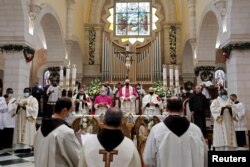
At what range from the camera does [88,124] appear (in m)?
8.19

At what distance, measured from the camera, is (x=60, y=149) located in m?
3.43

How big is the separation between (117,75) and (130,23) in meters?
3.85

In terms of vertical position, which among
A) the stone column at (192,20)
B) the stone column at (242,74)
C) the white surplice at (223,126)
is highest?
the stone column at (192,20)

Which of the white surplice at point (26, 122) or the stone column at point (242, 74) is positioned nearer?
the white surplice at point (26, 122)

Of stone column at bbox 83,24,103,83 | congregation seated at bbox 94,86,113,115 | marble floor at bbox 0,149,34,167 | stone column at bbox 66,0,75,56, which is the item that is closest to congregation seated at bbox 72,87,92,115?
congregation seated at bbox 94,86,113,115

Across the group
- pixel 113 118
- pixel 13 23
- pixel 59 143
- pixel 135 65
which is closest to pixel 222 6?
pixel 13 23

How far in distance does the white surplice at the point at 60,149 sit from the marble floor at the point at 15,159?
365 centimetres

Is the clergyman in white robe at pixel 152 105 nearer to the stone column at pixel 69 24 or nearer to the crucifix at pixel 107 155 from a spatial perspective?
the stone column at pixel 69 24

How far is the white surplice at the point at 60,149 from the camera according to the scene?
3422mm

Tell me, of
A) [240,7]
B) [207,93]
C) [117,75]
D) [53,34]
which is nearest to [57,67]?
[53,34]

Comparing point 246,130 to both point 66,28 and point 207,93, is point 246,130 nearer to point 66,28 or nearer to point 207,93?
point 207,93

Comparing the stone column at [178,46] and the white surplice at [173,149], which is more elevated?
the stone column at [178,46]

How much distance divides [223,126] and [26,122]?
18.3ft

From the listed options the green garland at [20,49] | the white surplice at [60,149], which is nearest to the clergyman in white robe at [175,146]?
the white surplice at [60,149]
